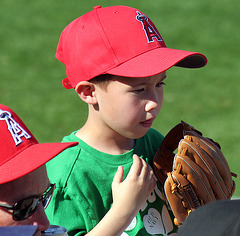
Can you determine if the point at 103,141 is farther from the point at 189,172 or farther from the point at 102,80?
the point at 189,172

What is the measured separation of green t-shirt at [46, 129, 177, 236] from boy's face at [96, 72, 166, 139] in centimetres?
18

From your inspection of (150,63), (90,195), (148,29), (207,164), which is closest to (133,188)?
(90,195)

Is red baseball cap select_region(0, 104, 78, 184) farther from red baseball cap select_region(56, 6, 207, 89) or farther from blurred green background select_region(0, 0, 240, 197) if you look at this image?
blurred green background select_region(0, 0, 240, 197)

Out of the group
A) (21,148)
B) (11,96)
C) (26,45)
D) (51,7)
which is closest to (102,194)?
(21,148)

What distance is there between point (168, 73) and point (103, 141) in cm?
531

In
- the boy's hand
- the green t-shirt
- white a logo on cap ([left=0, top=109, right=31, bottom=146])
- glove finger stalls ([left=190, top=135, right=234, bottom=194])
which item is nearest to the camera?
white a logo on cap ([left=0, top=109, right=31, bottom=146])

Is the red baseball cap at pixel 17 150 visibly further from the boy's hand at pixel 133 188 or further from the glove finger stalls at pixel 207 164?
the glove finger stalls at pixel 207 164

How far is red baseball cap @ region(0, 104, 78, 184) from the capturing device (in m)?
2.12

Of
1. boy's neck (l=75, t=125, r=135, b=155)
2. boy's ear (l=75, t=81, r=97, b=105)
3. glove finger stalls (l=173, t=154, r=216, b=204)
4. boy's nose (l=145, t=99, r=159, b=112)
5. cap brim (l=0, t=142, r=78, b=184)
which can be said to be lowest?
glove finger stalls (l=173, t=154, r=216, b=204)

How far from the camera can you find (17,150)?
223 cm

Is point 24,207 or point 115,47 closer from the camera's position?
point 24,207

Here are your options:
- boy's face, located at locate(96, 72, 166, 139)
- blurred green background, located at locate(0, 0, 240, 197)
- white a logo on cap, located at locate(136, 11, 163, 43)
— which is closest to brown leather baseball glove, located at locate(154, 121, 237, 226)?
boy's face, located at locate(96, 72, 166, 139)

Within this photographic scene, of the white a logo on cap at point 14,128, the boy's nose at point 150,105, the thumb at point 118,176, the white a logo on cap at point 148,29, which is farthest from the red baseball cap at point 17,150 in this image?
the white a logo on cap at point 148,29

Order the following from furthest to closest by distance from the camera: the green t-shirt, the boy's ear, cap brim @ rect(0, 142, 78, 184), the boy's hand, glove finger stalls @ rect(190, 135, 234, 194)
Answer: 1. glove finger stalls @ rect(190, 135, 234, 194)
2. the boy's ear
3. the green t-shirt
4. the boy's hand
5. cap brim @ rect(0, 142, 78, 184)
